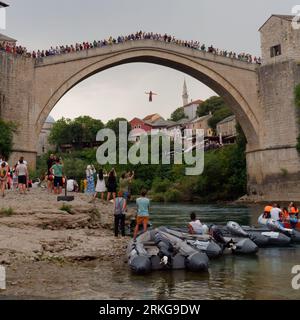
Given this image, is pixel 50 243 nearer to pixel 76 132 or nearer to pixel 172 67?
pixel 172 67

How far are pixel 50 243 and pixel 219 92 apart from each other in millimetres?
23266

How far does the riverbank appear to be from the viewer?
250 inches

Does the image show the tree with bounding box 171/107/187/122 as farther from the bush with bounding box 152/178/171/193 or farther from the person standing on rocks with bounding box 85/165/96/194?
the person standing on rocks with bounding box 85/165/96/194

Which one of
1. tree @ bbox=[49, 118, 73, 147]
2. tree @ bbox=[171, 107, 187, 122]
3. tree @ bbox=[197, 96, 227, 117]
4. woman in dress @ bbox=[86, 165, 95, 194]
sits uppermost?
tree @ bbox=[171, 107, 187, 122]

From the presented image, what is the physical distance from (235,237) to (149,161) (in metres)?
39.5

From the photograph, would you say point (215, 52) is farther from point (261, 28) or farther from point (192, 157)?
point (192, 157)

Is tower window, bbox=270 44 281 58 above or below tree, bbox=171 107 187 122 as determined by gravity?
below

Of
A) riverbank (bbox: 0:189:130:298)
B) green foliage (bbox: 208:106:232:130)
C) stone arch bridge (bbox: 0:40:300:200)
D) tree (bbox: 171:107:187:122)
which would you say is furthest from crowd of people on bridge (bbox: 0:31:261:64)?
tree (bbox: 171:107:187:122)

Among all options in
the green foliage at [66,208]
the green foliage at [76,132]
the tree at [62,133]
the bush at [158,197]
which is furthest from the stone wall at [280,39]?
the tree at [62,133]

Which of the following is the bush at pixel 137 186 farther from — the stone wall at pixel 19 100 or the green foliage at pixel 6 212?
the green foliage at pixel 6 212

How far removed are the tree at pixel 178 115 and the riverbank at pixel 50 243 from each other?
8034 centimetres

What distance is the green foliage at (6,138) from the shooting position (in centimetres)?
2047

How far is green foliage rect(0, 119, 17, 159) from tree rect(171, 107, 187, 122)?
7151 centimetres

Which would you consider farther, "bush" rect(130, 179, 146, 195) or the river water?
"bush" rect(130, 179, 146, 195)
